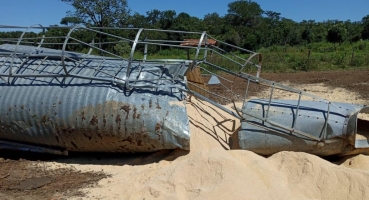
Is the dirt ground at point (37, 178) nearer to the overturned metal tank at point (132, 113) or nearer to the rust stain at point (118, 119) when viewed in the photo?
the overturned metal tank at point (132, 113)

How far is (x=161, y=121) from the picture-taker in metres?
7.14

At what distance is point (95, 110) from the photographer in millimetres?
7320

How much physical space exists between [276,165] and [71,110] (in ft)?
12.0

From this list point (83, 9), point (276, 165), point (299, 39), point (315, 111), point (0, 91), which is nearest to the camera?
point (276, 165)

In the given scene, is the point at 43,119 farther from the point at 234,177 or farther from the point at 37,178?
the point at 234,177

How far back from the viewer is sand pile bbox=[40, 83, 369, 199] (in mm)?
5758

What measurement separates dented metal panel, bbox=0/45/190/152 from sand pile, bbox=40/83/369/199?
516 millimetres

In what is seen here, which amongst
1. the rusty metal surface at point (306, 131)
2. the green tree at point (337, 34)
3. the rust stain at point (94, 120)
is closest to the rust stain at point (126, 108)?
the rust stain at point (94, 120)

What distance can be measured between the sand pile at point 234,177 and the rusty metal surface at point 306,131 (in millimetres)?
309

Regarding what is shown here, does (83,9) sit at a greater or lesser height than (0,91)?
greater

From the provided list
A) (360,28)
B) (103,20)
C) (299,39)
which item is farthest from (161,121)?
(360,28)

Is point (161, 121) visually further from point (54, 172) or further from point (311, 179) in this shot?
point (311, 179)

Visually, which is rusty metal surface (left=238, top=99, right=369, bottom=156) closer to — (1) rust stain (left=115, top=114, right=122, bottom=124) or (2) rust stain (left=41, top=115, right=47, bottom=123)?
(1) rust stain (left=115, top=114, right=122, bottom=124)

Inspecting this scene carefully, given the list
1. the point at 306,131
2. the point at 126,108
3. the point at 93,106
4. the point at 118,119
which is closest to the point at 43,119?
the point at 93,106
